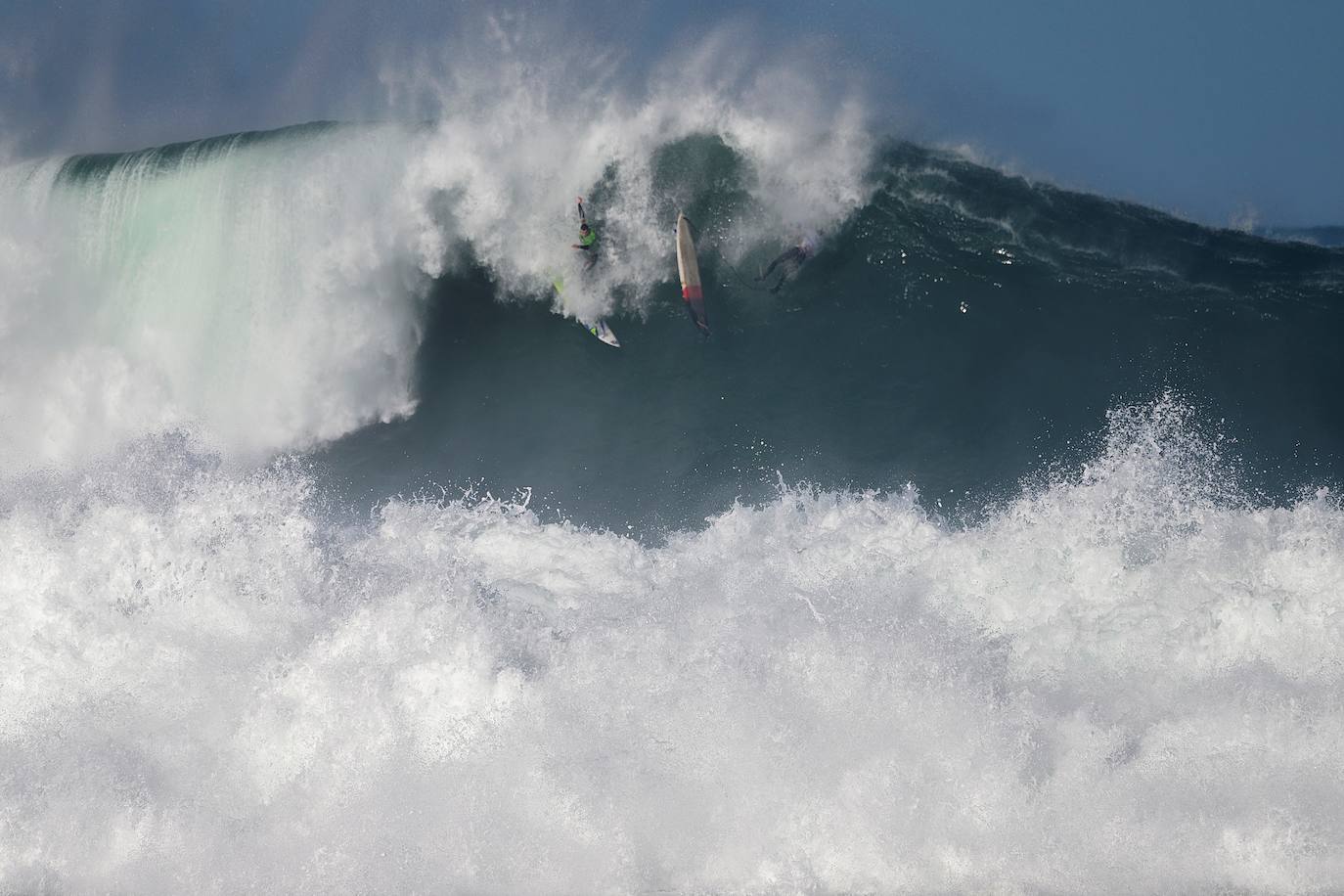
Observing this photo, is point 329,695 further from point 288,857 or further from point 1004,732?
point 1004,732

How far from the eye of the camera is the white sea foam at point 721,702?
45.8ft

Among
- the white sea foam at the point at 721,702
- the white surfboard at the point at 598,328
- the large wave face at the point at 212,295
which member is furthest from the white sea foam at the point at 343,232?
the white sea foam at the point at 721,702

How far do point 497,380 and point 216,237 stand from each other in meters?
5.38

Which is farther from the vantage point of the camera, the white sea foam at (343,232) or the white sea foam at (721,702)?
the white sea foam at (343,232)

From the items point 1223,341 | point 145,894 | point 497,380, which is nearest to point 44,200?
point 497,380

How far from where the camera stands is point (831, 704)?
1431 centimetres

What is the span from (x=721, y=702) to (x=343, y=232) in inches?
372

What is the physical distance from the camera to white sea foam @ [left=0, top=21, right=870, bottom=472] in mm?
15258

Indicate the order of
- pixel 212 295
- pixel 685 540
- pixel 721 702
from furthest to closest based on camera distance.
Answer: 1. pixel 212 295
2. pixel 685 540
3. pixel 721 702

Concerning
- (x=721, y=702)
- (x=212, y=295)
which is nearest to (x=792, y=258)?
(x=721, y=702)

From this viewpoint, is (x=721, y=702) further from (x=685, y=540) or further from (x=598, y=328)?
(x=598, y=328)

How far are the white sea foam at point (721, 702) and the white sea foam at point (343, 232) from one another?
263cm

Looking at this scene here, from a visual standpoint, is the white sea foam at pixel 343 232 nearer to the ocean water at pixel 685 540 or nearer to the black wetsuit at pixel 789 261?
the ocean water at pixel 685 540

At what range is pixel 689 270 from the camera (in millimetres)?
15180
